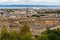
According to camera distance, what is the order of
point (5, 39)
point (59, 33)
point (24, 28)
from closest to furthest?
point (5, 39)
point (24, 28)
point (59, 33)

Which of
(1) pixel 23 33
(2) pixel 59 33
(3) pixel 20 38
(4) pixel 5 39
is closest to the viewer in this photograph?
(4) pixel 5 39

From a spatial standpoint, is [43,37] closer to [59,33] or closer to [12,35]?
[59,33]

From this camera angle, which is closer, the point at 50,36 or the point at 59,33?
the point at 50,36

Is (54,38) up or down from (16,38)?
down

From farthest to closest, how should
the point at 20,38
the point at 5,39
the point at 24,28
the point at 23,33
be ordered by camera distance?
1. the point at 24,28
2. the point at 23,33
3. the point at 20,38
4. the point at 5,39

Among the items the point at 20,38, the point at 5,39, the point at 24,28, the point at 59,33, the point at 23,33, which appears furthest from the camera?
the point at 59,33

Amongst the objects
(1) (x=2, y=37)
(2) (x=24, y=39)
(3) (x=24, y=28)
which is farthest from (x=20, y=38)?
(3) (x=24, y=28)

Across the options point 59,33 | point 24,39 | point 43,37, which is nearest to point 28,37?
point 24,39

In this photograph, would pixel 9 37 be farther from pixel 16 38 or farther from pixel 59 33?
pixel 59 33

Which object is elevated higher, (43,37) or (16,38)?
(16,38)
